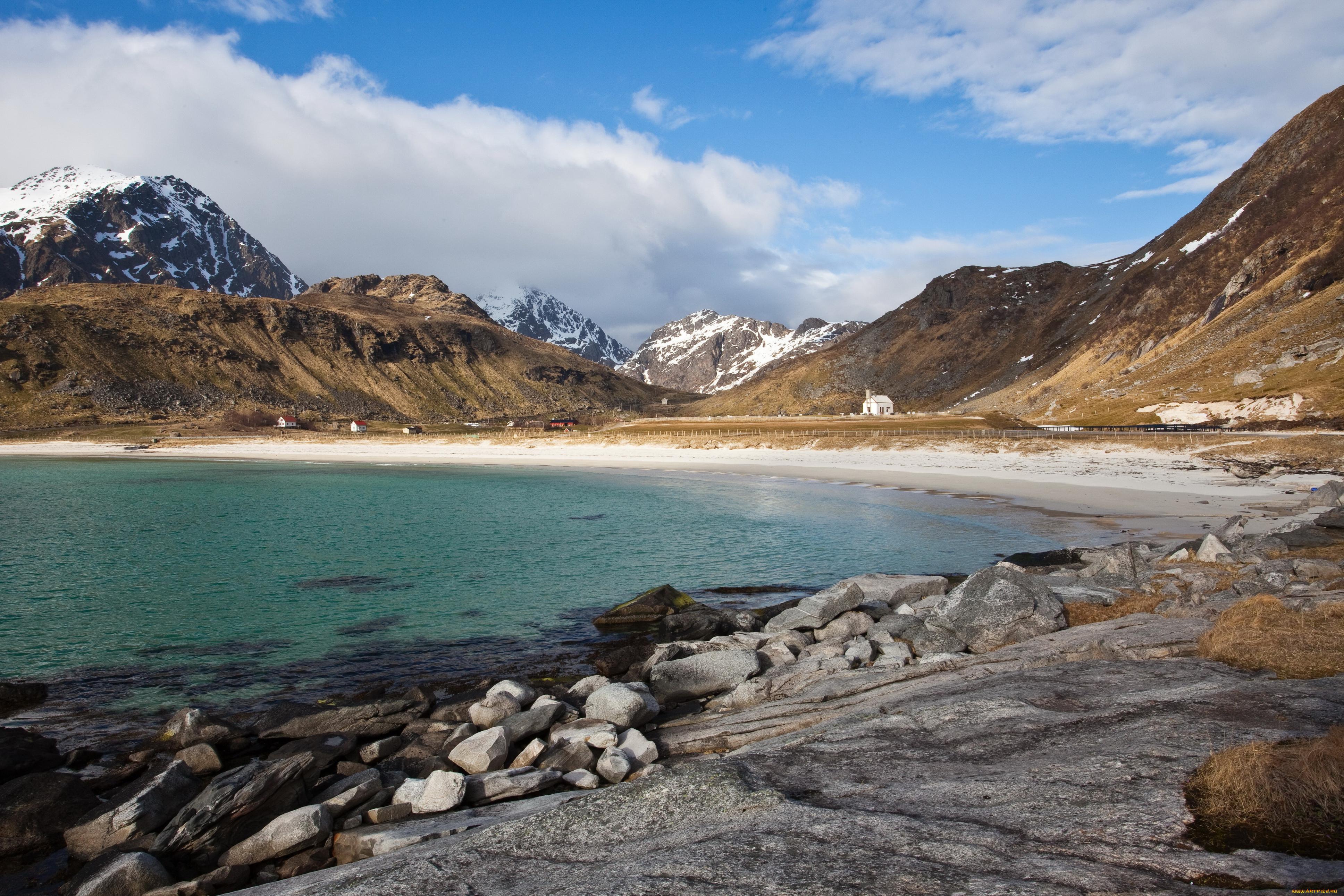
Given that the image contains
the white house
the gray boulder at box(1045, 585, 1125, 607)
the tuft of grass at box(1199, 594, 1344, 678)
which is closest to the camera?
the tuft of grass at box(1199, 594, 1344, 678)

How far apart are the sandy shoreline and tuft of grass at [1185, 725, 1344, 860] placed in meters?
27.1

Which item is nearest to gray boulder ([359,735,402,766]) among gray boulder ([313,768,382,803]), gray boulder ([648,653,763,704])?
gray boulder ([313,768,382,803])

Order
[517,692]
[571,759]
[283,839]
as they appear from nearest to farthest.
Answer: [283,839]
[571,759]
[517,692]

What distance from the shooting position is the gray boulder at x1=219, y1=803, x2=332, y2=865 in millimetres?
8109

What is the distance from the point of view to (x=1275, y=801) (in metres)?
4.89

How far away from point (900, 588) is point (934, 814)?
13.6 metres

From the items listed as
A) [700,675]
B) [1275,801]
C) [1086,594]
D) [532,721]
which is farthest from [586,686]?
[1086,594]

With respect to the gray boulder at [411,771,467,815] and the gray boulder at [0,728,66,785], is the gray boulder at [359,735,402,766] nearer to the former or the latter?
the gray boulder at [411,771,467,815]

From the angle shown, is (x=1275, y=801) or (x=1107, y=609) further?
(x=1107, y=609)

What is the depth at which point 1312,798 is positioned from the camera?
4848 millimetres

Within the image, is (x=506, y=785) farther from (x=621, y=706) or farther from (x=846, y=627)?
(x=846, y=627)

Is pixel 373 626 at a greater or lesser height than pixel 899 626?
lesser

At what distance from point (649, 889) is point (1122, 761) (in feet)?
14.7

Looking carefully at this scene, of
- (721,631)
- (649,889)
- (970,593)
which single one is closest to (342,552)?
(721,631)
